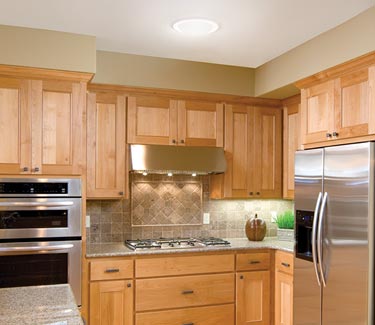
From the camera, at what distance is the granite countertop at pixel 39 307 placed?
163 cm

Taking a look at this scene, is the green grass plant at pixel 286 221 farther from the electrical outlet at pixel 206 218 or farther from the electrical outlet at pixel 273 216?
the electrical outlet at pixel 206 218

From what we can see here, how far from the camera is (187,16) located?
301cm

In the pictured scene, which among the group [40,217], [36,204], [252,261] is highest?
[36,204]

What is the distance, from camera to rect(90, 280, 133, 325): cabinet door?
11.7ft

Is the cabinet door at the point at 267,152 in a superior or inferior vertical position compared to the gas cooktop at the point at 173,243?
superior

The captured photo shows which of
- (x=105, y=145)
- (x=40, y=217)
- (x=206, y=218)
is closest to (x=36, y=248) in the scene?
(x=40, y=217)

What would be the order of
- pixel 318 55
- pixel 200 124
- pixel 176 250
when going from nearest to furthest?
pixel 318 55 < pixel 176 250 < pixel 200 124

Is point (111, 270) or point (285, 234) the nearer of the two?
point (111, 270)

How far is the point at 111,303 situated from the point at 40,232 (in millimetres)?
836

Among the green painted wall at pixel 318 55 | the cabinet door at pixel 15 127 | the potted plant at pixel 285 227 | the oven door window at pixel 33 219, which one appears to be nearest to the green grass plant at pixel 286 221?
the potted plant at pixel 285 227

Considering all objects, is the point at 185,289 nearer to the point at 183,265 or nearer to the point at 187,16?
the point at 183,265

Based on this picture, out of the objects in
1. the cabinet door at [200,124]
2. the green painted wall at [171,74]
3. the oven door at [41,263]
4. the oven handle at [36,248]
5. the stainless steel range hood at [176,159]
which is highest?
the green painted wall at [171,74]

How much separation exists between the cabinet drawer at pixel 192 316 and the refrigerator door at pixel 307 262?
2.26 feet

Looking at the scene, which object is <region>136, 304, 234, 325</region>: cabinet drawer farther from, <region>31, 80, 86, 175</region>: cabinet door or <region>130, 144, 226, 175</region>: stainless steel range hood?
<region>31, 80, 86, 175</region>: cabinet door
